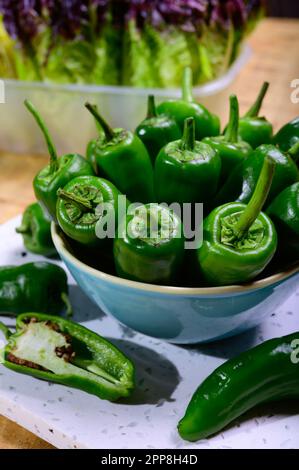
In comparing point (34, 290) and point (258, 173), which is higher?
point (258, 173)

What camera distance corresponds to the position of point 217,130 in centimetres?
89

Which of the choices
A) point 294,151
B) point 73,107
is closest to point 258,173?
point 294,151

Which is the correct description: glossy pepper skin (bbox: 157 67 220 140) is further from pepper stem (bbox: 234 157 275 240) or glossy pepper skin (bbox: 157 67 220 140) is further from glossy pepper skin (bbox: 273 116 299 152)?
pepper stem (bbox: 234 157 275 240)

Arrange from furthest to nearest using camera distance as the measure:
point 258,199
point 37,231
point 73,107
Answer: point 73,107
point 37,231
point 258,199

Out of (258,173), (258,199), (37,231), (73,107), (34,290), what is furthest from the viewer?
(73,107)

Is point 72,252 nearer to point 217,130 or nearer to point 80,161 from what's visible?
point 80,161

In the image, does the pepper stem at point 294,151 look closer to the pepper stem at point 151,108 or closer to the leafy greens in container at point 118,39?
the pepper stem at point 151,108

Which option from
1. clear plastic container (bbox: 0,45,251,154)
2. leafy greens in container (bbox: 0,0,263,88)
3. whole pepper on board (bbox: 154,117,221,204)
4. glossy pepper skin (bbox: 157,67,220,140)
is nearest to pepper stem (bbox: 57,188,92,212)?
whole pepper on board (bbox: 154,117,221,204)

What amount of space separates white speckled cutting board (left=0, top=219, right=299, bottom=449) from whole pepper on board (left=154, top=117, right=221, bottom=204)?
0.20 m

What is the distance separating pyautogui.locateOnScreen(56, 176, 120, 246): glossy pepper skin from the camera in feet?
2.38

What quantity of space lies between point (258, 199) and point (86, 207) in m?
0.20

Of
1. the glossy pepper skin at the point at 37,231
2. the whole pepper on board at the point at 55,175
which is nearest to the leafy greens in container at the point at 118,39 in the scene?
the glossy pepper skin at the point at 37,231

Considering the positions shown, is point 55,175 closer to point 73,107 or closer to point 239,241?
point 239,241

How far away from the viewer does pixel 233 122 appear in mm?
820
